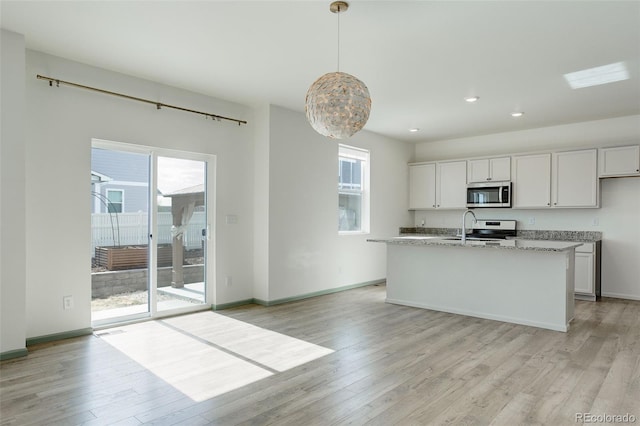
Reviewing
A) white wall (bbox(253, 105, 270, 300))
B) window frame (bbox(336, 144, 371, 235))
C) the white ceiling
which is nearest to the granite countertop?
window frame (bbox(336, 144, 371, 235))

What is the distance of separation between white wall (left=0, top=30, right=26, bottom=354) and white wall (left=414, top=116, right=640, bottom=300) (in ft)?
22.4

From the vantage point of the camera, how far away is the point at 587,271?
19.0 ft

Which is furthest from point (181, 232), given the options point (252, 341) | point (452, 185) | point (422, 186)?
point (452, 185)

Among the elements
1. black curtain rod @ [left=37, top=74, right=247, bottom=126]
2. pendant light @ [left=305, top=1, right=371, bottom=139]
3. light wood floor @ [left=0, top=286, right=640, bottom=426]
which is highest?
black curtain rod @ [left=37, top=74, right=247, bottom=126]

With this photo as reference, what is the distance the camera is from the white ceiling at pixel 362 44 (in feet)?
9.52

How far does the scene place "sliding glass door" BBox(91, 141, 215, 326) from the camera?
165 inches

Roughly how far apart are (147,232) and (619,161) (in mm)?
6402

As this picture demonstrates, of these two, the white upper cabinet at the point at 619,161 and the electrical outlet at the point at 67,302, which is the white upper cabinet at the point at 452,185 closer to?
the white upper cabinet at the point at 619,161

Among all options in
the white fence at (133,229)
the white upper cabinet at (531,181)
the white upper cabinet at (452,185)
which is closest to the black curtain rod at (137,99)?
the white fence at (133,229)

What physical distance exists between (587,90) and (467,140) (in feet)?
9.39

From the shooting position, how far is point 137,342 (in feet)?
12.3

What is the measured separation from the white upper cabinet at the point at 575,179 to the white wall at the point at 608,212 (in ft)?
0.91

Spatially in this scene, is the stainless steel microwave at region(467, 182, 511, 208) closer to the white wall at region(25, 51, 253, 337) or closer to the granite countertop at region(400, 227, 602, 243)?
the granite countertop at region(400, 227, 602, 243)

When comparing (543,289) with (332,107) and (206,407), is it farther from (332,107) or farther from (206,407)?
(206,407)
